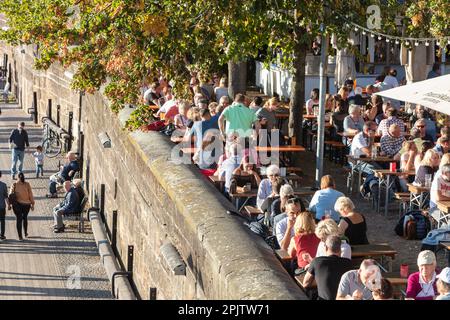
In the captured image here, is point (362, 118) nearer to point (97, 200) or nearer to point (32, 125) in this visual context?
point (97, 200)

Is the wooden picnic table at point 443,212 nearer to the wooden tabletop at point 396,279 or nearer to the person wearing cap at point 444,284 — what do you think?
the wooden tabletop at point 396,279

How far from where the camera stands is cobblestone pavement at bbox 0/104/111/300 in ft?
63.0

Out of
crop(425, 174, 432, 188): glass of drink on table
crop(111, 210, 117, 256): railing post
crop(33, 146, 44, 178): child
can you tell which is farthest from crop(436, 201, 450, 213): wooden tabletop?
crop(33, 146, 44, 178): child

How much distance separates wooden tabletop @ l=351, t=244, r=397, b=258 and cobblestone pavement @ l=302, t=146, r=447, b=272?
69 centimetres

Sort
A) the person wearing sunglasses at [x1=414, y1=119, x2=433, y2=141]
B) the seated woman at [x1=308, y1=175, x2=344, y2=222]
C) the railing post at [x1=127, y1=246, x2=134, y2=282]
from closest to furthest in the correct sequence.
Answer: the seated woman at [x1=308, y1=175, x2=344, y2=222], the person wearing sunglasses at [x1=414, y1=119, x2=433, y2=141], the railing post at [x1=127, y1=246, x2=134, y2=282]

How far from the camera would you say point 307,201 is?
15609 mm

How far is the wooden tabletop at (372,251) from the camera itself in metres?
12.0

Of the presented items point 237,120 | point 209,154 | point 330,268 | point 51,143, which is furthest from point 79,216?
point 330,268

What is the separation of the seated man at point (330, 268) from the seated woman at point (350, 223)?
5.52 ft

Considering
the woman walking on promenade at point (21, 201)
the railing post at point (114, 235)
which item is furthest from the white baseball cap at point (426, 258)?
the woman walking on promenade at point (21, 201)

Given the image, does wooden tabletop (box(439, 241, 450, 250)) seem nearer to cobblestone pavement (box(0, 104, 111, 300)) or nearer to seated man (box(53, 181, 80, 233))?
cobblestone pavement (box(0, 104, 111, 300))

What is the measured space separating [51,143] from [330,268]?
81.3 ft

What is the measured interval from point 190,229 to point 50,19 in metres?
9.40

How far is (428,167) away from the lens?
15070mm
